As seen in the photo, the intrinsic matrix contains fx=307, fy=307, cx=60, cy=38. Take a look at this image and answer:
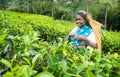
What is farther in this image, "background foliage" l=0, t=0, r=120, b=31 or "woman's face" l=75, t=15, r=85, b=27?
"background foliage" l=0, t=0, r=120, b=31

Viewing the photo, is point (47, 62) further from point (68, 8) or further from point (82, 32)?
point (68, 8)

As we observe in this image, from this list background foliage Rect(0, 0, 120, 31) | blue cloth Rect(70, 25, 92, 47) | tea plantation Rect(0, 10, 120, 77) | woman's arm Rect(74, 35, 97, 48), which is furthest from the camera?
background foliage Rect(0, 0, 120, 31)

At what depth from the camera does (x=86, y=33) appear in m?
4.34

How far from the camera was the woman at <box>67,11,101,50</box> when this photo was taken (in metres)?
4.24

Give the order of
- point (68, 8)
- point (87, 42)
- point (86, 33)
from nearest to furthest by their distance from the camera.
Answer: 1. point (87, 42)
2. point (86, 33)
3. point (68, 8)

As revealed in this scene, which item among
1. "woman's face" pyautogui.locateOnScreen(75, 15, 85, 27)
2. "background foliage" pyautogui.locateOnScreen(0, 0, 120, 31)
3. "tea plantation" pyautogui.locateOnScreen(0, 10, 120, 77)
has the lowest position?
"background foliage" pyautogui.locateOnScreen(0, 0, 120, 31)

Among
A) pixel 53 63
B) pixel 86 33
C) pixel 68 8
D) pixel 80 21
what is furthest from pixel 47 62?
pixel 68 8

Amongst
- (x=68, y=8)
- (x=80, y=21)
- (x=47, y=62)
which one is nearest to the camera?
(x=47, y=62)

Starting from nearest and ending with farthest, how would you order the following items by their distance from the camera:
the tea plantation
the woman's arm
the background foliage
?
the tea plantation, the woman's arm, the background foliage

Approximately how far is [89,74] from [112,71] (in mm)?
363

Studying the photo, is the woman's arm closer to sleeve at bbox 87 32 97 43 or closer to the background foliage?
sleeve at bbox 87 32 97 43

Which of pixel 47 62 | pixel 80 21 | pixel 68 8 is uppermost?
pixel 47 62

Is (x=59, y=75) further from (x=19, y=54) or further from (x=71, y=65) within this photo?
(x=19, y=54)

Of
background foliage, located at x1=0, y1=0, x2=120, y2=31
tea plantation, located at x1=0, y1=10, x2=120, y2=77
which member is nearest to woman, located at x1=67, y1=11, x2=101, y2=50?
tea plantation, located at x1=0, y1=10, x2=120, y2=77
